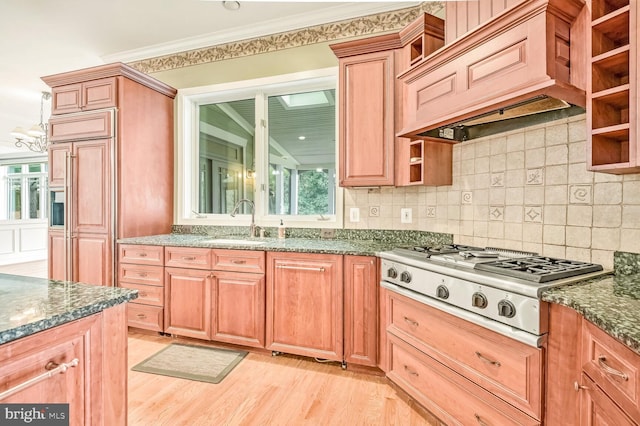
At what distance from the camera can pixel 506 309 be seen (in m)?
1.36

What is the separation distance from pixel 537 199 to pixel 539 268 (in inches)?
23.3

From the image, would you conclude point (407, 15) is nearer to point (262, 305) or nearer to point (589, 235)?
point (589, 235)

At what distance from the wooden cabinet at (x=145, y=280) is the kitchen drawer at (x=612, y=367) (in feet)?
9.15

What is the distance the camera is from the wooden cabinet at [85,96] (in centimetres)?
299

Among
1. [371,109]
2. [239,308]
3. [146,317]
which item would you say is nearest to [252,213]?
[239,308]

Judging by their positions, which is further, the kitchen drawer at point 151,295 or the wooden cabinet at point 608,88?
the kitchen drawer at point 151,295

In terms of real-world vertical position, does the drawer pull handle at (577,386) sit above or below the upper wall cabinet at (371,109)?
below

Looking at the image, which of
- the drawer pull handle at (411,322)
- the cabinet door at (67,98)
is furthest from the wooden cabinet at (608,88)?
the cabinet door at (67,98)

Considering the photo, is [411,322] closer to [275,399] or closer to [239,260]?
[275,399]

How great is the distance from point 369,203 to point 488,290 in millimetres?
1510

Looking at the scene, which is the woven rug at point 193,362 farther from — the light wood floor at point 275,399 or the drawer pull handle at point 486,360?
the drawer pull handle at point 486,360

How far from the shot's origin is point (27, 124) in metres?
6.77

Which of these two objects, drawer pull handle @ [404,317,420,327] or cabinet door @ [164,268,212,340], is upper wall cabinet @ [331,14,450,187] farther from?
cabinet door @ [164,268,212,340]

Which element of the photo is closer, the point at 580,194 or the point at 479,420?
the point at 479,420
